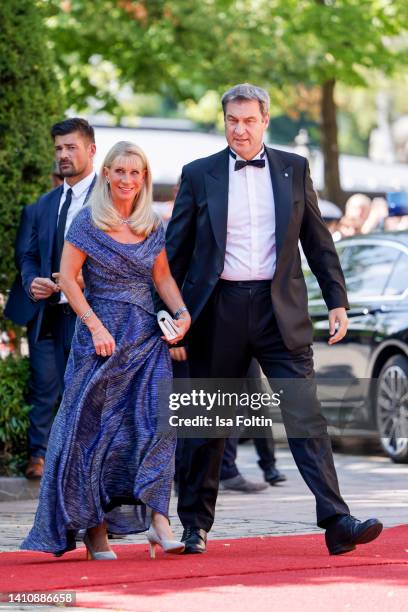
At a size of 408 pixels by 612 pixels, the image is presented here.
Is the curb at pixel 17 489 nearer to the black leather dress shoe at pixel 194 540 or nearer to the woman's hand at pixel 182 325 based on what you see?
the black leather dress shoe at pixel 194 540

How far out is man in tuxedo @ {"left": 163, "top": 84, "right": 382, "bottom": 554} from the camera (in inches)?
284

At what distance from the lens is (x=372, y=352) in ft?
42.6

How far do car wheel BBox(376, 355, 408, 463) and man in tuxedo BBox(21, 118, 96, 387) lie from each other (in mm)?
4141

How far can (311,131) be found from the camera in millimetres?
28328

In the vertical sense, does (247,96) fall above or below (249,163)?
above

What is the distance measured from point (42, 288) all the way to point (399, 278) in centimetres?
483

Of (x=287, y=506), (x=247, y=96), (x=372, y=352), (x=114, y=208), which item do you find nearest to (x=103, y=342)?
(x=114, y=208)

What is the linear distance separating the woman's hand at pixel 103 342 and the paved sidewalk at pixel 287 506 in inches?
47.1

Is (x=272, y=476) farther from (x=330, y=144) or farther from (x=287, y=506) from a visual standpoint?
(x=330, y=144)

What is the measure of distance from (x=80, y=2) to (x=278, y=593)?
55.5ft

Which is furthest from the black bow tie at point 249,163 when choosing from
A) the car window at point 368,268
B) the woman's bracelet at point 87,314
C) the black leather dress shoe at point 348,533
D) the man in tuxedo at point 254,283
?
the car window at point 368,268

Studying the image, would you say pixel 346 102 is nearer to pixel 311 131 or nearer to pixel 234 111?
pixel 311 131

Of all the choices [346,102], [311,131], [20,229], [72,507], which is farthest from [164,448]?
[346,102]

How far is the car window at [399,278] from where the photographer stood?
12883 millimetres
